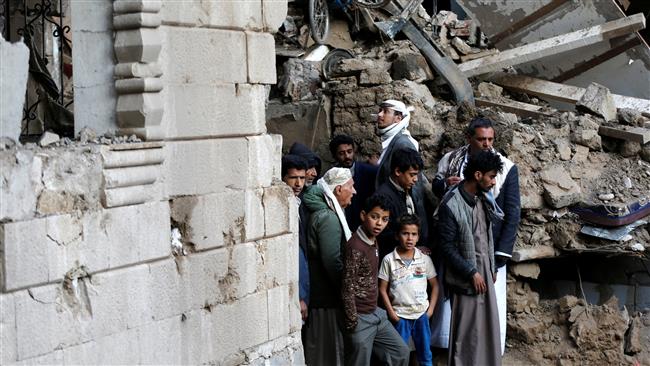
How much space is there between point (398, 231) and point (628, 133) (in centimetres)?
328

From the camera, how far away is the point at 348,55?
436 inches

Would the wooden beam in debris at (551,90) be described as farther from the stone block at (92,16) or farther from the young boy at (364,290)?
the stone block at (92,16)

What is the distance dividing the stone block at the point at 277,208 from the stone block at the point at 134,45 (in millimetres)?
1360

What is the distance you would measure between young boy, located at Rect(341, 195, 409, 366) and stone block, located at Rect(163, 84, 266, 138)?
1169 mm

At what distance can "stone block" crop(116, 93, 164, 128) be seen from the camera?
227 inches

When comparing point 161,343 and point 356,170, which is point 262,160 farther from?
point 356,170

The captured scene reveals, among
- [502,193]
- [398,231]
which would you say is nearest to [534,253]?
[502,193]

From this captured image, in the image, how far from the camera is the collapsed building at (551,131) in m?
9.63

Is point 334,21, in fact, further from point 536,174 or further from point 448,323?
point 448,323

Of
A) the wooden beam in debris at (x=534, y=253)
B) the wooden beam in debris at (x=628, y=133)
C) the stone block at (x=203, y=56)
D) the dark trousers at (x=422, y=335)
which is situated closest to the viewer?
Result: the stone block at (x=203, y=56)

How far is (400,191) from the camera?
8320mm

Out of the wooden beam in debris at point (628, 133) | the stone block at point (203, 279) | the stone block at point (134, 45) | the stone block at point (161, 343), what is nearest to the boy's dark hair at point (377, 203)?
the stone block at point (203, 279)

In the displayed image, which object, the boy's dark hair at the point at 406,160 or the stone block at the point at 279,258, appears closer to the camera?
the stone block at the point at 279,258

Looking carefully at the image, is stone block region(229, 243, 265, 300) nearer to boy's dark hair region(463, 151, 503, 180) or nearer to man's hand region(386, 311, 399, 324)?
man's hand region(386, 311, 399, 324)
